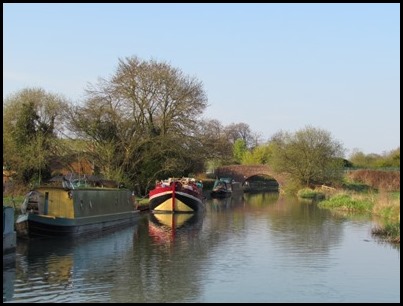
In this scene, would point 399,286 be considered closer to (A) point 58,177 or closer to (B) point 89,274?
(B) point 89,274

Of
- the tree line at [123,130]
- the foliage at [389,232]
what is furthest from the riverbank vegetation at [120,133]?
the foliage at [389,232]

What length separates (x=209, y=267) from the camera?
1372 centimetres

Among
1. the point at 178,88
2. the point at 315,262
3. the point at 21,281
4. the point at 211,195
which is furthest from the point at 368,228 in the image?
the point at 211,195

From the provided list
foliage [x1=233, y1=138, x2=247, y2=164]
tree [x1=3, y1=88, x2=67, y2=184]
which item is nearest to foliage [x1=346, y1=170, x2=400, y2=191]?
foliage [x1=233, y1=138, x2=247, y2=164]

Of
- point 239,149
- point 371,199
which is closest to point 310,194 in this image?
point 371,199

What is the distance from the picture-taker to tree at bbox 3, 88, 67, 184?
32.4m

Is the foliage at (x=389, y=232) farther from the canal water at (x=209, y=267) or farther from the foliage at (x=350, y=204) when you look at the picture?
the foliage at (x=350, y=204)

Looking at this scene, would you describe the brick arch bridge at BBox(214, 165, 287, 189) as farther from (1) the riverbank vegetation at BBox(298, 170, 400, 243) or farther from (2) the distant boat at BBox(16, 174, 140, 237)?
(2) the distant boat at BBox(16, 174, 140, 237)

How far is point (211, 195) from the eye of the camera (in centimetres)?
5097

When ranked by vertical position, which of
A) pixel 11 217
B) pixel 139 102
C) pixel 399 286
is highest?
pixel 139 102

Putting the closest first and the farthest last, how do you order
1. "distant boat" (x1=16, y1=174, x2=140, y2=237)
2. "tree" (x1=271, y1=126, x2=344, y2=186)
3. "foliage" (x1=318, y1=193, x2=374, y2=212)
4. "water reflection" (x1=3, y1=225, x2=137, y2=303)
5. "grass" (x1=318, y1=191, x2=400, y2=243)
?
"water reflection" (x1=3, y1=225, x2=137, y2=303) < "distant boat" (x1=16, y1=174, x2=140, y2=237) < "grass" (x1=318, y1=191, x2=400, y2=243) < "foliage" (x1=318, y1=193, x2=374, y2=212) < "tree" (x1=271, y1=126, x2=344, y2=186)

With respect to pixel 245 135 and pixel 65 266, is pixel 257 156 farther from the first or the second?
pixel 65 266

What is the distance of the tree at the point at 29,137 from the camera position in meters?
32.4

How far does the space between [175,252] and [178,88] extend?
21735mm
